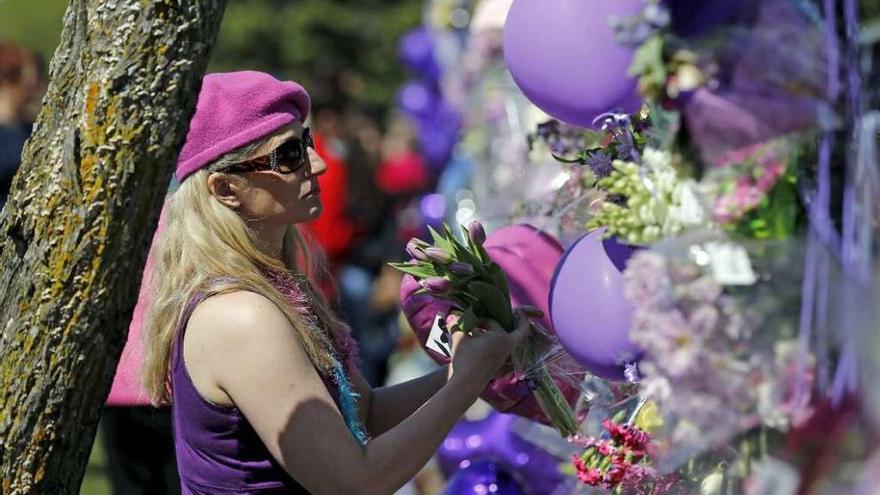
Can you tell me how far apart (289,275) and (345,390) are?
245 millimetres

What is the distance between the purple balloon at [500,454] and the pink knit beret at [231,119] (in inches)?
45.5

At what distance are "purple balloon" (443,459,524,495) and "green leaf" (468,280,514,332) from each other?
96cm

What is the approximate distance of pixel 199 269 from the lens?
233 cm

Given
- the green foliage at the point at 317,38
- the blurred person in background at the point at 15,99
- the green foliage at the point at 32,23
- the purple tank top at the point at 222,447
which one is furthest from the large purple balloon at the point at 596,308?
the green foliage at the point at 317,38

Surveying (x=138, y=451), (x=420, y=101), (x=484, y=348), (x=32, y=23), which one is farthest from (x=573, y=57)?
(x=32, y=23)

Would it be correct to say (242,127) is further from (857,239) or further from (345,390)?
(857,239)

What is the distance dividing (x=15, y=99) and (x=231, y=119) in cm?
295

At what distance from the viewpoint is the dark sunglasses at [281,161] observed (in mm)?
2414

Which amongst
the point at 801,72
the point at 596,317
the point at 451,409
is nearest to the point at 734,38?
the point at 801,72

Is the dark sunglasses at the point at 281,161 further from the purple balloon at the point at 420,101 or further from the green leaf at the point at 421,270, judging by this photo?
the purple balloon at the point at 420,101

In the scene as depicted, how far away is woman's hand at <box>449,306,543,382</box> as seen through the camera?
228cm

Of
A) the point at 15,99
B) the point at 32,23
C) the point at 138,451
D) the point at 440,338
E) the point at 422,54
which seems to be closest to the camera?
the point at 440,338

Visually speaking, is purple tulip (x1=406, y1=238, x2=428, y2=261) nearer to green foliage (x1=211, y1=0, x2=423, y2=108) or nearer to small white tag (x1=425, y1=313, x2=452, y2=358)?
small white tag (x1=425, y1=313, x2=452, y2=358)

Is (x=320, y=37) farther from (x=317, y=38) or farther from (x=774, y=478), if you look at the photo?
(x=774, y=478)
